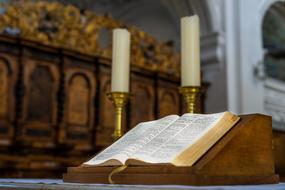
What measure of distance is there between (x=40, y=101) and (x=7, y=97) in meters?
0.54

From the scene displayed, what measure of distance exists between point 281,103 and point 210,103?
8.91 feet

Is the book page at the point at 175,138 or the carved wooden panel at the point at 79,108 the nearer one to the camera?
the book page at the point at 175,138

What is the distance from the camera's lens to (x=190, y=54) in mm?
2129

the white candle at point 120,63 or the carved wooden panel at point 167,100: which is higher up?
the carved wooden panel at point 167,100

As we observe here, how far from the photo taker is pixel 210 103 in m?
9.06

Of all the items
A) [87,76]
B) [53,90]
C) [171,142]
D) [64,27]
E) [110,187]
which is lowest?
[110,187]

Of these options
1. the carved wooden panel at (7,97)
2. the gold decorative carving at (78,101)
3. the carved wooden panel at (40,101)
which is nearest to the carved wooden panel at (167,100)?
the gold decorative carving at (78,101)

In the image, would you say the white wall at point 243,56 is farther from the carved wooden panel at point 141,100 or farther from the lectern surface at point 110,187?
the lectern surface at point 110,187

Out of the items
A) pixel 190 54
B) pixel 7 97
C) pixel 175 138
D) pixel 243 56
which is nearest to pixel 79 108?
pixel 7 97

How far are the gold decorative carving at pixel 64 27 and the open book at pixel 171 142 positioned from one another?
510 cm

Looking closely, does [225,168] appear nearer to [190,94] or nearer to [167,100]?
[190,94]

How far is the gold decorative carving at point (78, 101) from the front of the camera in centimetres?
678

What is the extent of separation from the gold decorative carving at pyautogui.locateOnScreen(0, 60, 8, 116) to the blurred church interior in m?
0.01

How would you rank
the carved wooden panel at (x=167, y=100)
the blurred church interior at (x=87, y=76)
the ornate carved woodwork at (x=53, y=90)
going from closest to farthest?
the ornate carved woodwork at (x=53, y=90)
the blurred church interior at (x=87, y=76)
the carved wooden panel at (x=167, y=100)
